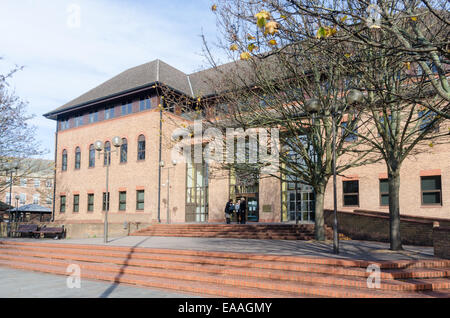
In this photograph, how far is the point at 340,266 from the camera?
8773mm

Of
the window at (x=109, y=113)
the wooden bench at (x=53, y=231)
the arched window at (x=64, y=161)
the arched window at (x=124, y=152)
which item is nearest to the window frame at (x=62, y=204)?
the arched window at (x=64, y=161)

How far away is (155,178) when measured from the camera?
2778cm

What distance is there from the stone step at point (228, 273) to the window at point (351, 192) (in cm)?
1412

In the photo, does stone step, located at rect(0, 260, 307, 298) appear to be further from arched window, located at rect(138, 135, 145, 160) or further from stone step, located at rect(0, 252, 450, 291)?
arched window, located at rect(138, 135, 145, 160)

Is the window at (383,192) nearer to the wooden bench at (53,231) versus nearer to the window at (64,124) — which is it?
the wooden bench at (53,231)

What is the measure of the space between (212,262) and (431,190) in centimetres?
1422

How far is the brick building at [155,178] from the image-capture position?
Result: 19.5 m

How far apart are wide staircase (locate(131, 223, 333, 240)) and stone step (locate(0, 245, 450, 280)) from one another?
5.89m

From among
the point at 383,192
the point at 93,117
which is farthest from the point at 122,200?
the point at 383,192

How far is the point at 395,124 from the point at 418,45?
22.3ft

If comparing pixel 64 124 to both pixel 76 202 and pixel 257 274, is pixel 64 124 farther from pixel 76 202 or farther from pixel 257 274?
pixel 257 274

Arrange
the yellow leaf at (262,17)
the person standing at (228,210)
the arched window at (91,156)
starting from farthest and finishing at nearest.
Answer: the arched window at (91,156) → the person standing at (228,210) → the yellow leaf at (262,17)

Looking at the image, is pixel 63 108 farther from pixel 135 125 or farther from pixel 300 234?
pixel 300 234
